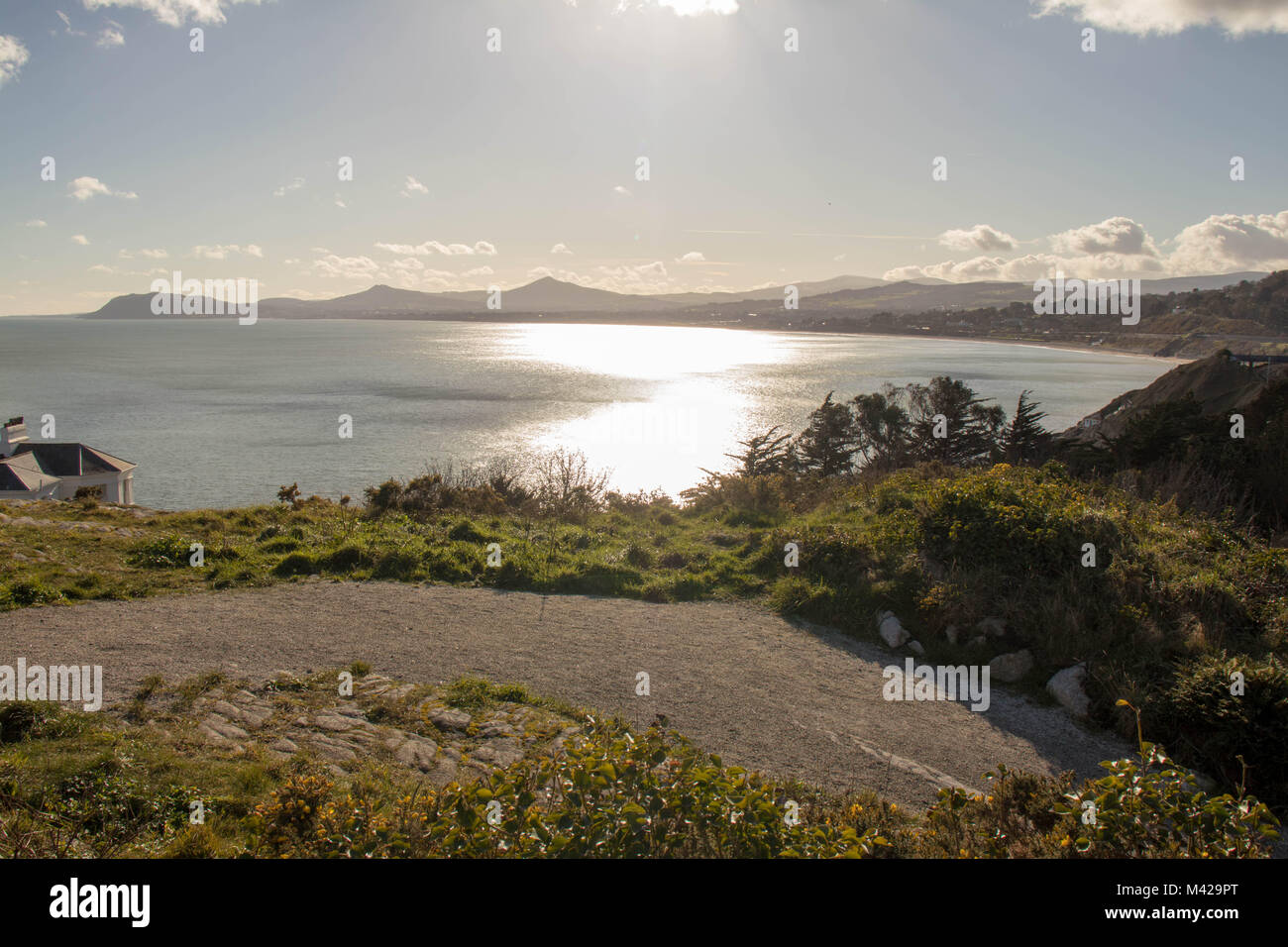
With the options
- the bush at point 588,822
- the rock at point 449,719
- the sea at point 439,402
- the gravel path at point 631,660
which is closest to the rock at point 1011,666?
the gravel path at point 631,660

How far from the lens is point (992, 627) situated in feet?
26.4

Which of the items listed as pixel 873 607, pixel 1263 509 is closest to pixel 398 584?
pixel 873 607

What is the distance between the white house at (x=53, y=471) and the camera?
2184cm

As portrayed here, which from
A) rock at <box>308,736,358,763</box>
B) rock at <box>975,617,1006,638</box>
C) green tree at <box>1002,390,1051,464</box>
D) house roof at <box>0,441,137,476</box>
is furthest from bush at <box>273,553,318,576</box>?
house roof at <box>0,441,137,476</box>

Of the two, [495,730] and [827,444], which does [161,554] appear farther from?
[827,444]

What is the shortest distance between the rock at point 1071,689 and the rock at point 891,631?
163cm

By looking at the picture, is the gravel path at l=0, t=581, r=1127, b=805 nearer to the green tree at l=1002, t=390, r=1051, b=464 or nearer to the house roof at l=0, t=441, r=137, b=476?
the green tree at l=1002, t=390, r=1051, b=464

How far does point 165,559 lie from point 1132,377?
276ft

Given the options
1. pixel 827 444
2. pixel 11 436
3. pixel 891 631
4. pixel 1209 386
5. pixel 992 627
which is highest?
pixel 1209 386

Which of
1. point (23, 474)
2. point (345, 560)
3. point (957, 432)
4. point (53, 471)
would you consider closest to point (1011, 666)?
point (345, 560)

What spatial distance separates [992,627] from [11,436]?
3318 centimetres

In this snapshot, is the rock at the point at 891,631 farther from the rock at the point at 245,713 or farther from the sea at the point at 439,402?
the sea at the point at 439,402

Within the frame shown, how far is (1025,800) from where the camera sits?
468cm
